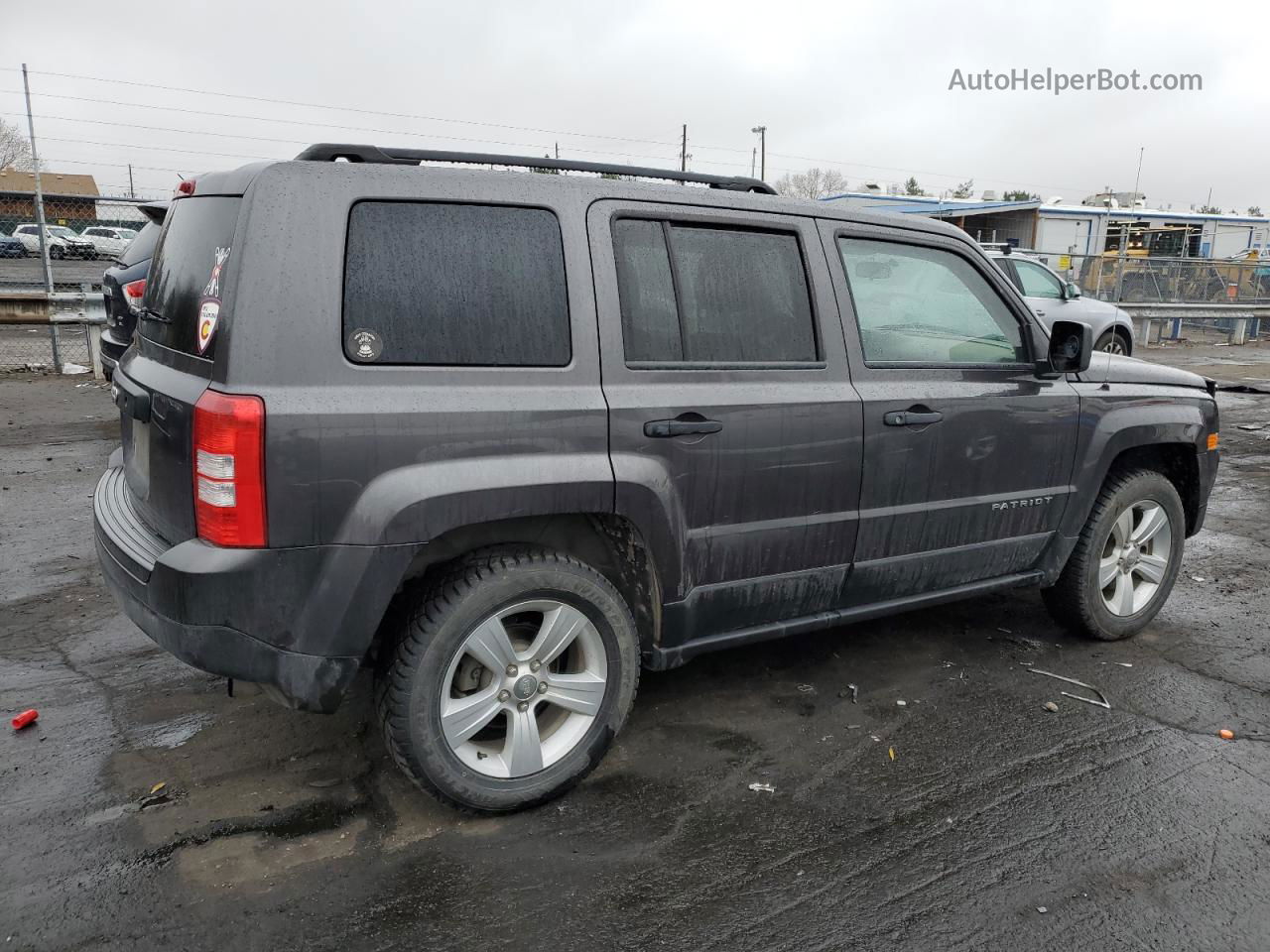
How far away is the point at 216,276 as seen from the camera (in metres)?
2.69

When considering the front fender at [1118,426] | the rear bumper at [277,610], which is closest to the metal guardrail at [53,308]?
the rear bumper at [277,610]

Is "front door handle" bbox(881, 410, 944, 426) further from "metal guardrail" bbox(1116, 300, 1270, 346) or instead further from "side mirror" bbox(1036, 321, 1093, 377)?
"metal guardrail" bbox(1116, 300, 1270, 346)

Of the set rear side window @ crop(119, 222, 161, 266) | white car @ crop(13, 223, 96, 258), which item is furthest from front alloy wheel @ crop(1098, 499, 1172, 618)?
white car @ crop(13, 223, 96, 258)

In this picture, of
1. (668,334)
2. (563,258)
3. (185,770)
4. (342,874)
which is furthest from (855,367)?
(185,770)

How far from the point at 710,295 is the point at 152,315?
1.90m

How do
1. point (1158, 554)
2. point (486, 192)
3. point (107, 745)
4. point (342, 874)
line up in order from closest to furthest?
point (342, 874) < point (486, 192) < point (107, 745) < point (1158, 554)

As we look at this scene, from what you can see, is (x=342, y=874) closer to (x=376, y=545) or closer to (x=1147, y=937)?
(x=376, y=545)

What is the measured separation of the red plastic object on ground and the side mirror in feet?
13.8

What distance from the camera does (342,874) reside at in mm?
2672

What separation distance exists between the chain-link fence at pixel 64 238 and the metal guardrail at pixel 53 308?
0.23 m

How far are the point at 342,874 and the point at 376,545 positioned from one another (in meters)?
0.95

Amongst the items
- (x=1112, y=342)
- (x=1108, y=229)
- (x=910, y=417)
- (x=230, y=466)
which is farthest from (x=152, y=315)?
(x=1108, y=229)

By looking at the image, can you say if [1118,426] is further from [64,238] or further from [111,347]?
[64,238]

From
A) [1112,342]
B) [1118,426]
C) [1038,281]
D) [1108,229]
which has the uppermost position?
[1108,229]
